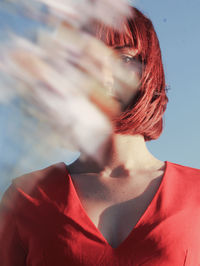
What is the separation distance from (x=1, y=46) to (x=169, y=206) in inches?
33.3

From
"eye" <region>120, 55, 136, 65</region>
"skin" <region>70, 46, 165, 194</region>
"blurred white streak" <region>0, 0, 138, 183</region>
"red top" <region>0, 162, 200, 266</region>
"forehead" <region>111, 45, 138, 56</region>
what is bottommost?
"red top" <region>0, 162, 200, 266</region>

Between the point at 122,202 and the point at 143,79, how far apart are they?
431mm

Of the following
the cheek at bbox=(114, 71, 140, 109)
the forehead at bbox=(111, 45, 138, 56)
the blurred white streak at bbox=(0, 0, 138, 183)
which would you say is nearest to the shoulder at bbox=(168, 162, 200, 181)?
the cheek at bbox=(114, 71, 140, 109)

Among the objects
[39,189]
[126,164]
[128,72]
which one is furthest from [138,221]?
[128,72]

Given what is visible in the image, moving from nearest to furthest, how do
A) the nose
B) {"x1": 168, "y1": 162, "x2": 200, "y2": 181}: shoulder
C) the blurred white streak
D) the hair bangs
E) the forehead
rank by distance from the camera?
1. the blurred white streak
2. the nose
3. the hair bangs
4. the forehead
5. {"x1": 168, "y1": 162, "x2": 200, "y2": 181}: shoulder

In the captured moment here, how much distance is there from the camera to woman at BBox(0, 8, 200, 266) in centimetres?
120

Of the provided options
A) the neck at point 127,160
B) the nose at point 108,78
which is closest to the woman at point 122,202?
the neck at point 127,160

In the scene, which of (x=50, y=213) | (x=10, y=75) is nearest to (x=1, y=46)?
(x=10, y=75)

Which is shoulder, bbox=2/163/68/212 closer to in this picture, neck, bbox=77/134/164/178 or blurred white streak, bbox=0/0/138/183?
neck, bbox=77/134/164/178

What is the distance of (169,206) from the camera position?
1301 millimetres

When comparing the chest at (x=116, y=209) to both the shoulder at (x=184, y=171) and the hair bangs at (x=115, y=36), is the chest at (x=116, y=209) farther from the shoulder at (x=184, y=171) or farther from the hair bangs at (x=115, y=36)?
the hair bangs at (x=115, y=36)

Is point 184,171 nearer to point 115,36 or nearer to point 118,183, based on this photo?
point 118,183

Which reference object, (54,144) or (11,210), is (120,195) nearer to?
(11,210)

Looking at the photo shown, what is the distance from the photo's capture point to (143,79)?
122 cm
